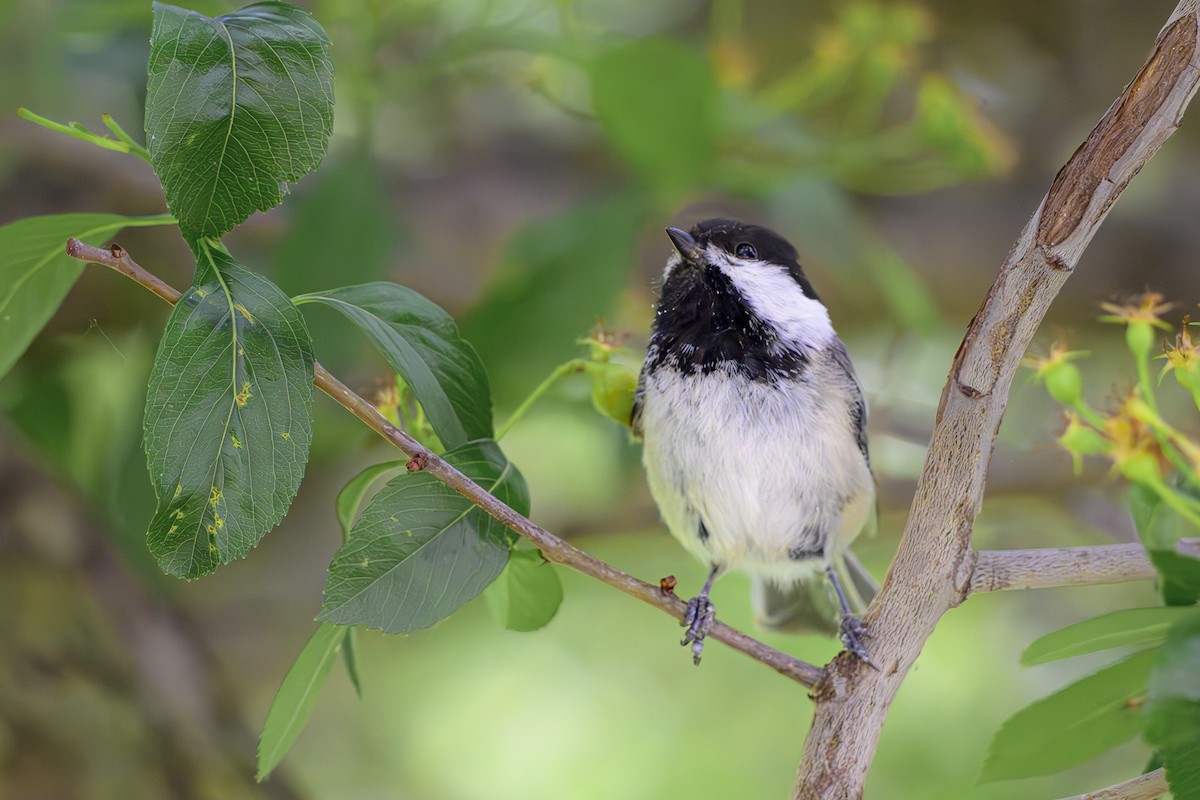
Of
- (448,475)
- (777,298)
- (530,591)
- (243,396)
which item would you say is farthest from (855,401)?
(243,396)

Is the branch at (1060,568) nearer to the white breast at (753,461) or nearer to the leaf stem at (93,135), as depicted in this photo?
the white breast at (753,461)

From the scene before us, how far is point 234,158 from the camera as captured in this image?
2.56 ft

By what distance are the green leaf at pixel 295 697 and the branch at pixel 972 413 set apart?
44cm

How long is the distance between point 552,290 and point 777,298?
18.2 inches

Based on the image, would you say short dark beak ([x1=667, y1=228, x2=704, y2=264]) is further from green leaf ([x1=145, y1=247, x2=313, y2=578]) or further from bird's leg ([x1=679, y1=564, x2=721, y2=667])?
green leaf ([x1=145, y1=247, x2=313, y2=578])

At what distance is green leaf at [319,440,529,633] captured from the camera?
85cm

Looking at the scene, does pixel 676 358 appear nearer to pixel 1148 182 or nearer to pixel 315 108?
pixel 315 108

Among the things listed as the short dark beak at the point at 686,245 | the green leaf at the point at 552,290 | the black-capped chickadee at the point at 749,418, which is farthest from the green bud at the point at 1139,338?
the green leaf at the point at 552,290

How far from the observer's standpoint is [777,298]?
1.47m

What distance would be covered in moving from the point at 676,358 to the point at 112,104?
135cm

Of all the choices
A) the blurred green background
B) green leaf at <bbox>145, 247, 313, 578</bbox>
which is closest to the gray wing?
the blurred green background

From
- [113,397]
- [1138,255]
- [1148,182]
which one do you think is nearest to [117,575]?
[113,397]

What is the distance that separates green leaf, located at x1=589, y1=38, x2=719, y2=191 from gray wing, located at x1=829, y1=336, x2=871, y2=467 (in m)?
0.46

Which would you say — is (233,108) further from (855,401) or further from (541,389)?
(855,401)
